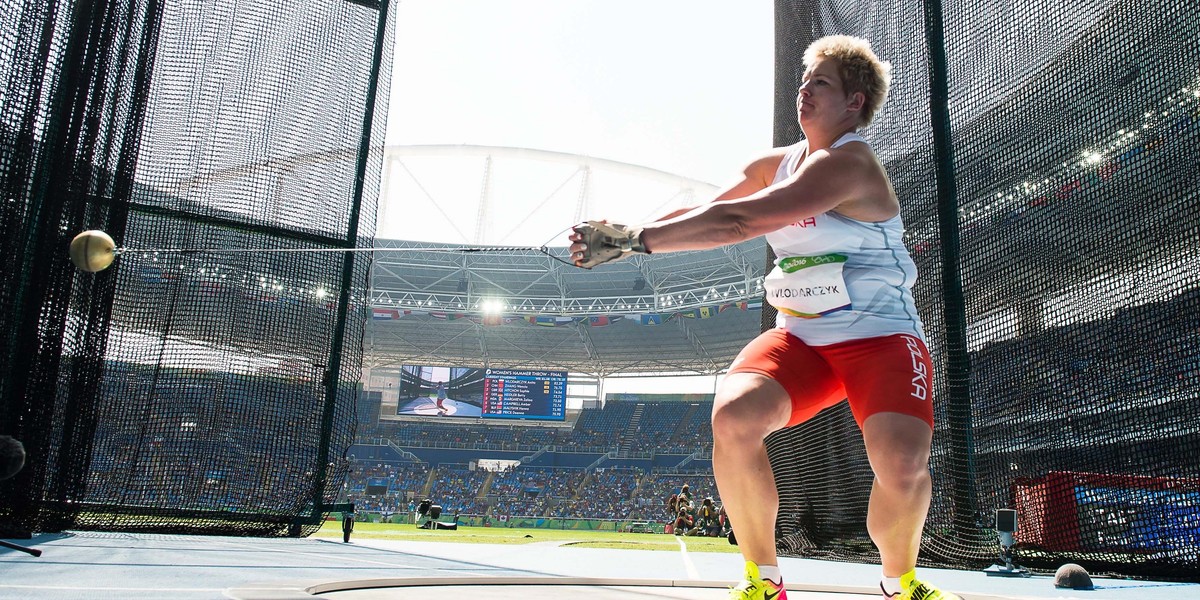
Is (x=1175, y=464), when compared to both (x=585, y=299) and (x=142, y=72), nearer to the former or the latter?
(x=142, y=72)

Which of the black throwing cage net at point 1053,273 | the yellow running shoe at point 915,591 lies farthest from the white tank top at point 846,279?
the black throwing cage net at point 1053,273

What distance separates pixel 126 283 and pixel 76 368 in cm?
72

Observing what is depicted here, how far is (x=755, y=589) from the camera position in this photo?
242 cm

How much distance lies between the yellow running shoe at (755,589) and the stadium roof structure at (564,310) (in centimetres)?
2750

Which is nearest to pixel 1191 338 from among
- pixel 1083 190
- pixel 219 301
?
pixel 1083 190

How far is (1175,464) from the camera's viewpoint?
4062 millimetres

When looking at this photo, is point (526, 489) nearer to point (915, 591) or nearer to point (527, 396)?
point (527, 396)

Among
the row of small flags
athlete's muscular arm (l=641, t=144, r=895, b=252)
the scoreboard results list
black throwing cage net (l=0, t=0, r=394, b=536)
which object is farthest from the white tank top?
the scoreboard results list

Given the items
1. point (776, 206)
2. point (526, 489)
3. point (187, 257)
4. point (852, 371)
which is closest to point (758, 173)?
point (776, 206)

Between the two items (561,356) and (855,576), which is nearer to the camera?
(855,576)

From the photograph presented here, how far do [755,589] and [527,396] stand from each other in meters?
36.2

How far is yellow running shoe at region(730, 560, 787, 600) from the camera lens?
7.88 feet

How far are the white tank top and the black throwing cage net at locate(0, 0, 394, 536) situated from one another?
128 inches

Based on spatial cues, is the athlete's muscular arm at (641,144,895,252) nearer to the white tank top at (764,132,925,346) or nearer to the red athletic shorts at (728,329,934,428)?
the white tank top at (764,132,925,346)
